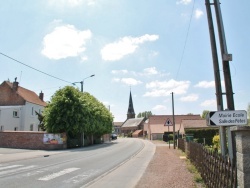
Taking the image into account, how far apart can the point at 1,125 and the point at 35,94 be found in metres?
12.1

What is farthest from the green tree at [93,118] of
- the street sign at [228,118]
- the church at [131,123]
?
the church at [131,123]

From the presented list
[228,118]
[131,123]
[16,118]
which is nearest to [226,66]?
[228,118]

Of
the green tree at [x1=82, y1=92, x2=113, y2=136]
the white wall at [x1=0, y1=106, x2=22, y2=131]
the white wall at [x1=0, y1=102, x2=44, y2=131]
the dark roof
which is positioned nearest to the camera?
the green tree at [x1=82, y1=92, x2=113, y2=136]

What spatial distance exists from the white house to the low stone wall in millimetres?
16467

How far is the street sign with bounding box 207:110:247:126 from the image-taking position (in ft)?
22.6

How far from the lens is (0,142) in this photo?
3644 centimetres

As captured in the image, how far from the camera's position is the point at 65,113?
122 feet

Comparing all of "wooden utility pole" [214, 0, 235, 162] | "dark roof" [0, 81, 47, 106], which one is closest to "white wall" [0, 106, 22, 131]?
"dark roof" [0, 81, 47, 106]

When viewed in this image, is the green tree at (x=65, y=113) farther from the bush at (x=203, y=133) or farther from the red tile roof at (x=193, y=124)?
the red tile roof at (x=193, y=124)

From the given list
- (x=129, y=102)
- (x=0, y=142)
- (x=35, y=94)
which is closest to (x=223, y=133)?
(x=0, y=142)

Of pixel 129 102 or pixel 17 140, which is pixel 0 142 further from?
pixel 129 102

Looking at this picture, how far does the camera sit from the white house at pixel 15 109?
5209 cm

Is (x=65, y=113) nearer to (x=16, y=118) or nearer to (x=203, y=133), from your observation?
(x=16, y=118)

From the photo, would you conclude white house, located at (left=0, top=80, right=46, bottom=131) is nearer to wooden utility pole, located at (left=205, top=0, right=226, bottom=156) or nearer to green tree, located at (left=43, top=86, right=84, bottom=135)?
green tree, located at (left=43, top=86, right=84, bottom=135)
